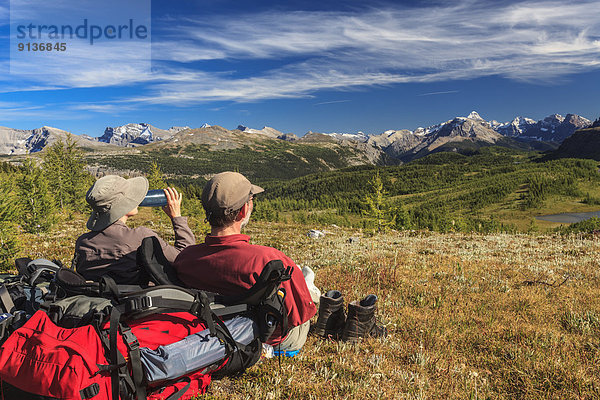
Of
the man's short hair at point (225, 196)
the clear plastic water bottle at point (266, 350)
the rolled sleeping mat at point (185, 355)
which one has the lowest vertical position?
the clear plastic water bottle at point (266, 350)

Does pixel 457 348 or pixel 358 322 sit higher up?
pixel 358 322

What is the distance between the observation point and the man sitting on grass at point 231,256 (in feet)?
12.3

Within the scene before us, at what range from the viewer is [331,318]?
18.4 feet

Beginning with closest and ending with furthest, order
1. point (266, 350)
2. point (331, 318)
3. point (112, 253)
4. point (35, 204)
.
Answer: point (112, 253)
point (266, 350)
point (331, 318)
point (35, 204)

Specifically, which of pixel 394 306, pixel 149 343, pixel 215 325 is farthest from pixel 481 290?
pixel 149 343

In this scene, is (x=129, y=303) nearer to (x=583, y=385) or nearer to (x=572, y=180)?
(x=583, y=385)

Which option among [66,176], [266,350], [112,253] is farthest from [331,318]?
[66,176]

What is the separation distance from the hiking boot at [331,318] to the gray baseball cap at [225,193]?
2.72m

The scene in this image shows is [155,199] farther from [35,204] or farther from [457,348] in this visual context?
[35,204]

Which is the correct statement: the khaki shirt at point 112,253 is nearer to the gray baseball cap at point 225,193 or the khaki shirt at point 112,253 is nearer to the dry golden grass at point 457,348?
the gray baseball cap at point 225,193

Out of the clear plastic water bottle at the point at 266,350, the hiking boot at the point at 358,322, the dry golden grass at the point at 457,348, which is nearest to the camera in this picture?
the dry golden grass at the point at 457,348

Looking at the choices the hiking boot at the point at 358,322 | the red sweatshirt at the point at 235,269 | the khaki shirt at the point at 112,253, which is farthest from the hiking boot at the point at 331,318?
the khaki shirt at the point at 112,253

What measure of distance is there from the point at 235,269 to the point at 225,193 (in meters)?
0.87

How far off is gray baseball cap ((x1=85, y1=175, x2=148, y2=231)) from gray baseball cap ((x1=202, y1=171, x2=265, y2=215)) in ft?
4.50
